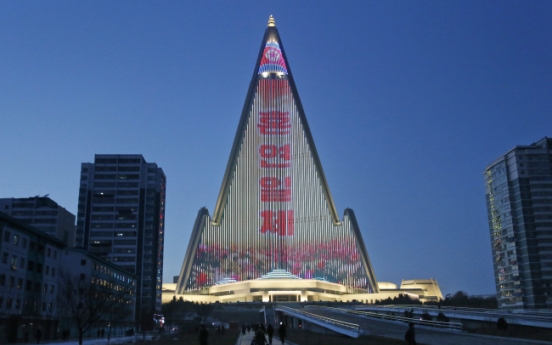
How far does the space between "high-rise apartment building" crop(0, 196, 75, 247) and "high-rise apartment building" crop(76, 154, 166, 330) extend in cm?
404

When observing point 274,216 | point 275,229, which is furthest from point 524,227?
point 274,216

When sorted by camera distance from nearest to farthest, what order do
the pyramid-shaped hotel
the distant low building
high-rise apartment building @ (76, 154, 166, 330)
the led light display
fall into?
1. the distant low building
2. high-rise apartment building @ (76, 154, 166, 330)
3. the pyramid-shaped hotel
4. the led light display

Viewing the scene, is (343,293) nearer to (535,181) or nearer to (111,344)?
(535,181)

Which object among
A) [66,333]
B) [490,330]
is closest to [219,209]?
[66,333]

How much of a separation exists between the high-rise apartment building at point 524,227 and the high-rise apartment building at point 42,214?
247 ft

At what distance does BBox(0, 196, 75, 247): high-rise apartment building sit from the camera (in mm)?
101812

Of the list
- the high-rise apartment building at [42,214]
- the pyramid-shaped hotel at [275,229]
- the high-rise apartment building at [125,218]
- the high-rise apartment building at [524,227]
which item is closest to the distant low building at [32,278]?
the high-rise apartment building at [42,214]

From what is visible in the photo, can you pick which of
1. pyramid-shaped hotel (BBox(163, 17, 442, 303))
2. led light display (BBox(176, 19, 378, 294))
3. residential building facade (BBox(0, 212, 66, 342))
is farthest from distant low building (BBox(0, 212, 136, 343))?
led light display (BBox(176, 19, 378, 294))

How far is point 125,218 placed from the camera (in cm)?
10769

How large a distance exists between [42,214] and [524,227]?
273ft

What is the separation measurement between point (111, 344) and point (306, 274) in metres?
82.3

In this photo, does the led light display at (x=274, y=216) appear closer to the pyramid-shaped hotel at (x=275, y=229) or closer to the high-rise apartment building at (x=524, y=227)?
the pyramid-shaped hotel at (x=275, y=229)

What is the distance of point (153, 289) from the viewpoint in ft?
350

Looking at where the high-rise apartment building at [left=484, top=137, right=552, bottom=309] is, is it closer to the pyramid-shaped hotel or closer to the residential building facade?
the pyramid-shaped hotel
